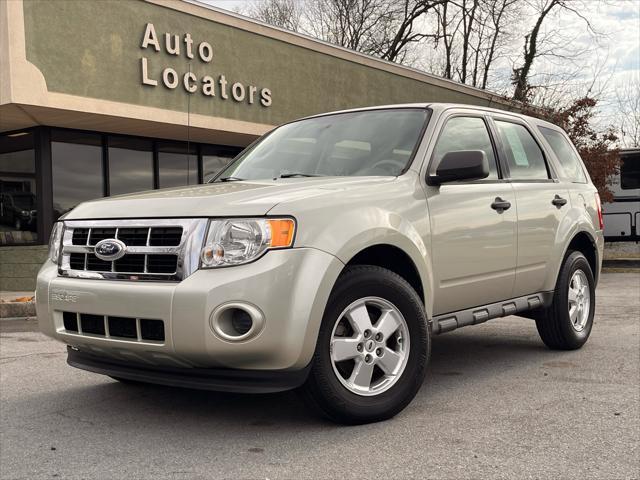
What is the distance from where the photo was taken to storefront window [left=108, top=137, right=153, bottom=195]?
13.8 m

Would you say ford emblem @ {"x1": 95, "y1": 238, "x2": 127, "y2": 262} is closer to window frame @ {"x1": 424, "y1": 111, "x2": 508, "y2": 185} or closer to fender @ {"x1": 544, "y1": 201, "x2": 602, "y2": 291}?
window frame @ {"x1": 424, "y1": 111, "x2": 508, "y2": 185}

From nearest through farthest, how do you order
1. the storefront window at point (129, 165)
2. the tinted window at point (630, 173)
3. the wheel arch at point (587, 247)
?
1. the wheel arch at point (587, 247)
2. the storefront window at point (129, 165)
3. the tinted window at point (630, 173)

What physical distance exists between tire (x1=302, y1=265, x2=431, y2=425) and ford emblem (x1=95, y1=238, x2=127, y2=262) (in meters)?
1.09

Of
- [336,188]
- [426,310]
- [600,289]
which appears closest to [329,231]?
[336,188]

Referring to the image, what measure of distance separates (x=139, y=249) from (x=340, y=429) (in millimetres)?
1378

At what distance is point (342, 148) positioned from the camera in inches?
183

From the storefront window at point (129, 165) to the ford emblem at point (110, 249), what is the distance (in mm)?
10406

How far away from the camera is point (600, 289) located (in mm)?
11438

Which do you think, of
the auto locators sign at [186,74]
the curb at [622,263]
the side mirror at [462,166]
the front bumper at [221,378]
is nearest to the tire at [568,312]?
the side mirror at [462,166]

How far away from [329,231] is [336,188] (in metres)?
0.36

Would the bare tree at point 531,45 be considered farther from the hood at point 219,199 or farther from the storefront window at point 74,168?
the hood at point 219,199

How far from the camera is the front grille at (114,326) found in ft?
11.2

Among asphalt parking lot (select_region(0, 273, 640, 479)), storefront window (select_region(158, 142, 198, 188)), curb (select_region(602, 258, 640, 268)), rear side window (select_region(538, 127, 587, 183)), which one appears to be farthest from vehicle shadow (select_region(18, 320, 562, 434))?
curb (select_region(602, 258, 640, 268))

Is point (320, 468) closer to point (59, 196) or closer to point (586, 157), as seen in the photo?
point (59, 196)
